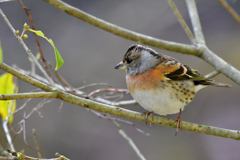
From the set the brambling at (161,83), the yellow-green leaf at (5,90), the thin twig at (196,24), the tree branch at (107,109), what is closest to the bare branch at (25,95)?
the tree branch at (107,109)

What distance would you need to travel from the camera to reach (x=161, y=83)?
2.51 m

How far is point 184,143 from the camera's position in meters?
5.39

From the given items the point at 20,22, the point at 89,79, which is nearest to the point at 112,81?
the point at 89,79

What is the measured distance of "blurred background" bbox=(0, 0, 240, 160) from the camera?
17.5 feet

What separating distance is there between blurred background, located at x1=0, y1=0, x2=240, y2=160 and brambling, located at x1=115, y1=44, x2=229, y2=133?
2.53m

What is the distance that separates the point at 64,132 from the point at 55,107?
Result: 0.53 metres

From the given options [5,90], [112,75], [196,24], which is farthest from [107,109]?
[112,75]

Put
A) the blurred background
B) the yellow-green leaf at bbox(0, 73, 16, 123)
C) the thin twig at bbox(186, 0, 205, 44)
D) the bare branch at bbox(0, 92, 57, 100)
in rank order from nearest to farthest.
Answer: the bare branch at bbox(0, 92, 57, 100) < the yellow-green leaf at bbox(0, 73, 16, 123) < the thin twig at bbox(186, 0, 205, 44) < the blurred background

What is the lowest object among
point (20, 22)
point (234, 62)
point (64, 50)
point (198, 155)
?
point (198, 155)

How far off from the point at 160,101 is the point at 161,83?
15 centimetres

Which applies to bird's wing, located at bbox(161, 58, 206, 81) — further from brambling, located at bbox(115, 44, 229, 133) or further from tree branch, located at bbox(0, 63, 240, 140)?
tree branch, located at bbox(0, 63, 240, 140)

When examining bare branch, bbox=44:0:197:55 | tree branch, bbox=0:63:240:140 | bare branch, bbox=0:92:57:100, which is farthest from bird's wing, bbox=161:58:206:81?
bare branch, bbox=0:92:57:100

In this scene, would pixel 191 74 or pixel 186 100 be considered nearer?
pixel 186 100

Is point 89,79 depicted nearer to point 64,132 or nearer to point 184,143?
point 64,132
